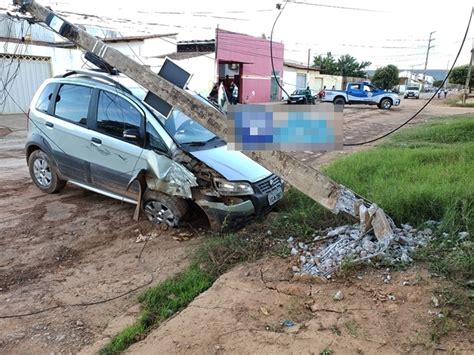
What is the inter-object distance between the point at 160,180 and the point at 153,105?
90 cm

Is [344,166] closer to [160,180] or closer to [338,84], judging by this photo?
[160,180]

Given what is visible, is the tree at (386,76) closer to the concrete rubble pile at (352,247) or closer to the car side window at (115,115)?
the car side window at (115,115)

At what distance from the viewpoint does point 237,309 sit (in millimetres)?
3148

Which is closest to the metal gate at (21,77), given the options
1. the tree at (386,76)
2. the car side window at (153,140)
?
the car side window at (153,140)

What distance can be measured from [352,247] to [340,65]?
55.6 metres

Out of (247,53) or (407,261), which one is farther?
(247,53)

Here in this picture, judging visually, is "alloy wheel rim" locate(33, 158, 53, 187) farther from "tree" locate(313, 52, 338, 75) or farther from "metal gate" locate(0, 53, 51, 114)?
"tree" locate(313, 52, 338, 75)

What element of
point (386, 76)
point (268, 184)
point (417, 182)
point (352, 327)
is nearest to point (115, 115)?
point (268, 184)

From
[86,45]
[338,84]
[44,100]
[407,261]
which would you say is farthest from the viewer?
[338,84]

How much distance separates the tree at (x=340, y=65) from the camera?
5409 cm

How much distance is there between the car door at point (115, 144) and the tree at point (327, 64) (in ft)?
171

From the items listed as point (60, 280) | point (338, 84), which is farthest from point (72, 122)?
point (338, 84)

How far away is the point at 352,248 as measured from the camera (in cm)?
368

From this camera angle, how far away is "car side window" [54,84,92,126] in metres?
5.42
